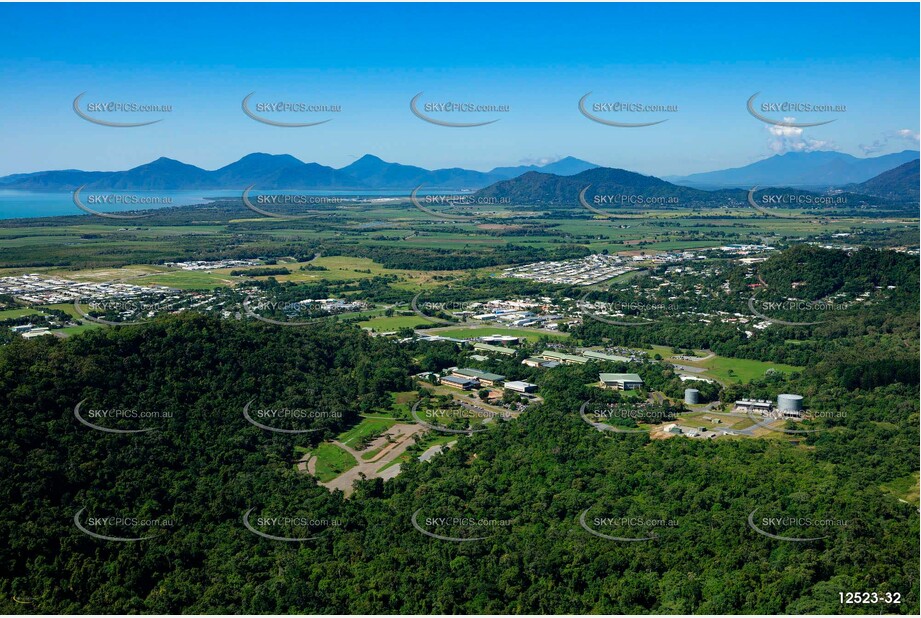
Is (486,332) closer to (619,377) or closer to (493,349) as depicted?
(493,349)

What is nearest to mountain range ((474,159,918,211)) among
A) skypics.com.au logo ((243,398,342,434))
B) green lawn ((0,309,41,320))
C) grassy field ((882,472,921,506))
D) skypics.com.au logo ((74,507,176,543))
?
green lawn ((0,309,41,320))

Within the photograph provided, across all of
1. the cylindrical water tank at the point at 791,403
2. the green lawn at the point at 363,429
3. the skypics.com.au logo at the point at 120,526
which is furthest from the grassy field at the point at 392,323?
the skypics.com.au logo at the point at 120,526

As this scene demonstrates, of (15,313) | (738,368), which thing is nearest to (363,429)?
Result: (738,368)

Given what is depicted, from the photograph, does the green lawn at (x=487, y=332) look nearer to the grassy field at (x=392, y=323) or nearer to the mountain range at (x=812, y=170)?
the grassy field at (x=392, y=323)

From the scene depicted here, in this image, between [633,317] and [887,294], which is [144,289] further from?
[887,294]

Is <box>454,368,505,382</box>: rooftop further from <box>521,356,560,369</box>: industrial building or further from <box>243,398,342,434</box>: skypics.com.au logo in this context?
<box>243,398,342,434</box>: skypics.com.au logo

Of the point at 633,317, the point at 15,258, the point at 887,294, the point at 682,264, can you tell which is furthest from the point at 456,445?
the point at 15,258
